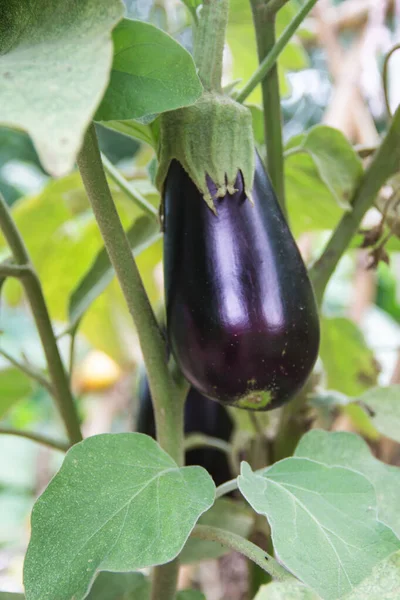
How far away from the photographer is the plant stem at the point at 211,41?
13.2 inches

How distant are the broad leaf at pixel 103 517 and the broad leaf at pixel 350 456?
0.09 m

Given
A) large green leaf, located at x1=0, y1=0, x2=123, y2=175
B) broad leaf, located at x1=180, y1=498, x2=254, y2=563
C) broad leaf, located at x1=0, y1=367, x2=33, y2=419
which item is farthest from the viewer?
broad leaf, located at x1=0, y1=367, x2=33, y2=419

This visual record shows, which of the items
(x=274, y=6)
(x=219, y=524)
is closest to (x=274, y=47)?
(x=274, y=6)

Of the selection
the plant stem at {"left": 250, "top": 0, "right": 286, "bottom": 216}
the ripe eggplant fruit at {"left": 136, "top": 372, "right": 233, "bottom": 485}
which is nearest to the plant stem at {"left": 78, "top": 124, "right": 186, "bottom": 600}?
the plant stem at {"left": 250, "top": 0, "right": 286, "bottom": 216}

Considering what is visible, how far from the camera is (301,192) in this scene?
553 millimetres

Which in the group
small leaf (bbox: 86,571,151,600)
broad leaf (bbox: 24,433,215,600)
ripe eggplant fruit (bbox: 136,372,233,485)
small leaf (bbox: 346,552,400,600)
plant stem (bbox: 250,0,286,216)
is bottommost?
ripe eggplant fruit (bbox: 136,372,233,485)

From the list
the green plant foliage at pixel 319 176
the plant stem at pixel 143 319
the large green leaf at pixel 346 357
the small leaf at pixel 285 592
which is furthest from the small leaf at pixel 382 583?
the large green leaf at pixel 346 357

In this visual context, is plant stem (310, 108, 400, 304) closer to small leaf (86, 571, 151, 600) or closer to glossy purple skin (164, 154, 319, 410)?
glossy purple skin (164, 154, 319, 410)

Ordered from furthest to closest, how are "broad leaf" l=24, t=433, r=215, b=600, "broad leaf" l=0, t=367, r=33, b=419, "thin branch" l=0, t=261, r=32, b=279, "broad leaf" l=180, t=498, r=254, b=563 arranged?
"broad leaf" l=0, t=367, r=33, b=419 < "broad leaf" l=180, t=498, r=254, b=563 < "thin branch" l=0, t=261, r=32, b=279 < "broad leaf" l=24, t=433, r=215, b=600

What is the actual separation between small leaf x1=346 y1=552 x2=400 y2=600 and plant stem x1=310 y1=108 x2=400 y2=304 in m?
0.22

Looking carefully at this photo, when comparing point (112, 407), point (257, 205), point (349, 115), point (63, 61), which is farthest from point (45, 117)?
point (112, 407)

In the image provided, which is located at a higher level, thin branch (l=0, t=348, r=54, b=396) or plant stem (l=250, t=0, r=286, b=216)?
plant stem (l=250, t=0, r=286, b=216)

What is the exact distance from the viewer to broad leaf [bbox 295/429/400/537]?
35cm

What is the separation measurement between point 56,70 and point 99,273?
290 mm
